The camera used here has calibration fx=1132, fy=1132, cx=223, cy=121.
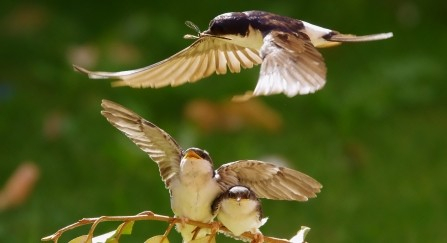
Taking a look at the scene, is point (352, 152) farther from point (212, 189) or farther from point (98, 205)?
point (212, 189)

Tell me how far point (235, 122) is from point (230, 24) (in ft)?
6.39

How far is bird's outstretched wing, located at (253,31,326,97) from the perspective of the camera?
32.4 inches

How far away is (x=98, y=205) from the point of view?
8.14 feet

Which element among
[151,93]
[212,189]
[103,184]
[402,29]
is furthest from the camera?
[402,29]

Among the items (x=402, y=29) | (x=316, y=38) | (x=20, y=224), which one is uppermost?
(x=316, y=38)

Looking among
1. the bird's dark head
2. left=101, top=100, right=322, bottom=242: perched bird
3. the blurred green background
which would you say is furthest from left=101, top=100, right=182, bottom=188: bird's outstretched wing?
the blurred green background

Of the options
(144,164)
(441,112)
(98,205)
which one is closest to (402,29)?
(441,112)

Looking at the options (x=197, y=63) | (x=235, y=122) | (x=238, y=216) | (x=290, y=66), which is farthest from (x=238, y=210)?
(x=235, y=122)

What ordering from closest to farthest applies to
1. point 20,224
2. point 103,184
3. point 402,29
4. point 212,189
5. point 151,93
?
point 212,189 < point 20,224 < point 103,184 < point 151,93 < point 402,29

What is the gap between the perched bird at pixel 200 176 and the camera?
880 mm

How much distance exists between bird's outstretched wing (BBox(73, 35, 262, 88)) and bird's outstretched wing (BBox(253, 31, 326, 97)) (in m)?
0.07

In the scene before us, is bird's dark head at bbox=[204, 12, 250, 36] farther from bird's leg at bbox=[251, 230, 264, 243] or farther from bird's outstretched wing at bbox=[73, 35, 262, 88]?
bird's leg at bbox=[251, 230, 264, 243]

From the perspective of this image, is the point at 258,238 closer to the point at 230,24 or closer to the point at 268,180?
the point at 268,180

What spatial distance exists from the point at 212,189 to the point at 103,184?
1734mm
